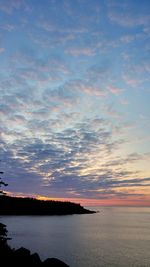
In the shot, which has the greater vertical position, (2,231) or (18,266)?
(2,231)

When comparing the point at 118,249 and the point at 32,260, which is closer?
the point at 32,260

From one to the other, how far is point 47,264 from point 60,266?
1.67 metres

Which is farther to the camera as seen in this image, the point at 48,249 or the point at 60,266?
the point at 48,249

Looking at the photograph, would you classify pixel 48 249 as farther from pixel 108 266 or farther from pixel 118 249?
pixel 108 266

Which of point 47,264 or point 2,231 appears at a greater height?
point 2,231

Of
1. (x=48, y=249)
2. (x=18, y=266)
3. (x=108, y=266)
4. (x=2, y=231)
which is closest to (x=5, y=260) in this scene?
(x=18, y=266)

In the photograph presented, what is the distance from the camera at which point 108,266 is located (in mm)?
58906

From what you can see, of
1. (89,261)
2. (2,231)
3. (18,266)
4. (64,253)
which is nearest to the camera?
(2,231)

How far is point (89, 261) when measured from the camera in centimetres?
6412

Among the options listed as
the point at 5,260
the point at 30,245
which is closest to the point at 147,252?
the point at 30,245

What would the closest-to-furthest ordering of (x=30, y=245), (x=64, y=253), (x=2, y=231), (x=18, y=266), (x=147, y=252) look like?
(x=2, y=231), (x=18, y=266), (x=64, y=253), (x=147, y=252), (x=30, y=245)

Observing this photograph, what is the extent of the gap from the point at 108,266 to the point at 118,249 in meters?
24.6

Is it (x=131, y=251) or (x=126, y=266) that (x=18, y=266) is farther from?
(x=131, y=251)

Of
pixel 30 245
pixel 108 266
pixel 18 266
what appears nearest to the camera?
pixel 18 266
